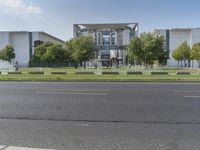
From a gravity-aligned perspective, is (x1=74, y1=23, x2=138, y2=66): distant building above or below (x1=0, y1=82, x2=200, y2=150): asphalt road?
above

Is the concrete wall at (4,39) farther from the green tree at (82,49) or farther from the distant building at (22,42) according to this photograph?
the green tree at (82,49)

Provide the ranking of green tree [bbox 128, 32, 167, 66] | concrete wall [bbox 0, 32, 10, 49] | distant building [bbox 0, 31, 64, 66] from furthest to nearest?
concrete wall [bbox 0, 32, 10, 49] → distant building [bbox 0, 31, 64, 66] → green tree [bbox 128, 32, 167, 66]

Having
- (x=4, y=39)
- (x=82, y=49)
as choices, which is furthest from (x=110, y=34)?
(x=82, y=49)

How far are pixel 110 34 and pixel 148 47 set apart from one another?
8728 cm

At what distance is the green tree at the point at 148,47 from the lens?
58031 millimetres

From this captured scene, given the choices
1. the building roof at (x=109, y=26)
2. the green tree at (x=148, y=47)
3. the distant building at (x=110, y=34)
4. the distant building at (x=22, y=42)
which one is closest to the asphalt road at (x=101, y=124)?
the green tree at (x=148, y=47)

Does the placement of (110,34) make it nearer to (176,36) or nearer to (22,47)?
(176,36)

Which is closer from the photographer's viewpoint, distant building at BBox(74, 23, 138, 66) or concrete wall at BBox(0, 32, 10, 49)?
concrete wall at BBox(0, 32, 10, 49)

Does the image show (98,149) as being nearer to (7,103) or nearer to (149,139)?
(149,139)

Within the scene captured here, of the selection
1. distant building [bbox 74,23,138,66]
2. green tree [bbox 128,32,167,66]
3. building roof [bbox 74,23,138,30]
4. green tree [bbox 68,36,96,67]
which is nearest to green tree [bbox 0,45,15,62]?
green tree [bbox 68,36,96,67]

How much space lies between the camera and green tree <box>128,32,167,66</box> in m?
58.0

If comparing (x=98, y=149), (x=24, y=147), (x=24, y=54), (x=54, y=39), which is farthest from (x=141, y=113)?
(x=54, y=39)

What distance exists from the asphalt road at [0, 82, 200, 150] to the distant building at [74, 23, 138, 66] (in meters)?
128

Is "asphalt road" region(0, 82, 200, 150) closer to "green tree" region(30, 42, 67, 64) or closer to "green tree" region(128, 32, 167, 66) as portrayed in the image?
"green tree" region(128, 32, 167, 66)
